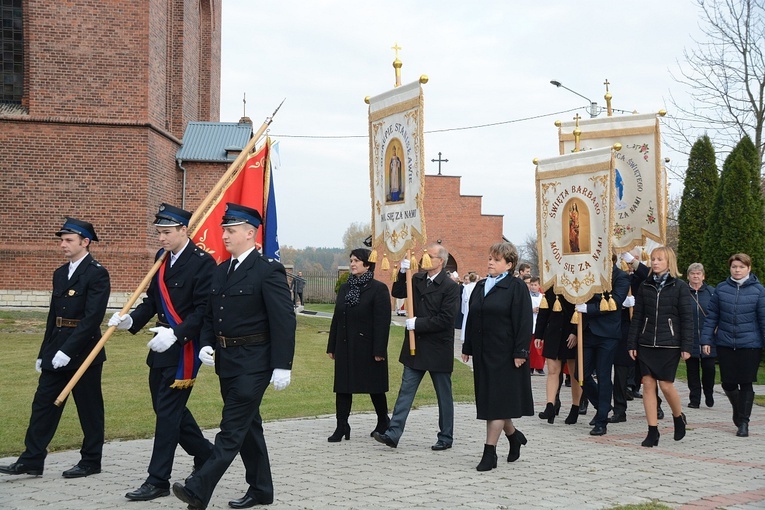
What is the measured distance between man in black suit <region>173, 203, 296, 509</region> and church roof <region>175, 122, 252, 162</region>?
22.0 metres

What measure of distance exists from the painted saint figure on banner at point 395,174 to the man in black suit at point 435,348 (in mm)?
717

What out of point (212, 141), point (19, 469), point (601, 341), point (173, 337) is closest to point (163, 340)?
point (173, 337)

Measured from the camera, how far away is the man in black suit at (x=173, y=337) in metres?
6.49

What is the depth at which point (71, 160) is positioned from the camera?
78.6ft

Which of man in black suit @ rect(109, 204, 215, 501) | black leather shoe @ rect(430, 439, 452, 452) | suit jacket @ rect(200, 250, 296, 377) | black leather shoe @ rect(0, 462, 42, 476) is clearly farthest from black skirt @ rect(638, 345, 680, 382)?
black leather shoe @ rect(0, 462, 42, 476)

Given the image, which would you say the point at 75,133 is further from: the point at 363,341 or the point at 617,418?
the point at 617,418

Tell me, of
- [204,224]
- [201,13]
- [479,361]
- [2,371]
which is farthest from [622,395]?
[201,13]

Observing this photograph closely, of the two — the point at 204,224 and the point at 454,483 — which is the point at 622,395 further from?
the point at 204,224

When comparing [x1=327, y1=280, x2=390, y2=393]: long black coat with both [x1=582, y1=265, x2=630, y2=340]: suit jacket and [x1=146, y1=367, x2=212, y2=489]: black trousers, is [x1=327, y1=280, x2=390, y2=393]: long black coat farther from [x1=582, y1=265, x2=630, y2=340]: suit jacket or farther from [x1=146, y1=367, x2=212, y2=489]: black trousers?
[x1=582, y1=265, x2=630, y2=340]: suit jacket

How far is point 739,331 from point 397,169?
15.3 feet

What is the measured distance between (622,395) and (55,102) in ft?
60.5

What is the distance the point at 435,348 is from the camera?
8820 mm

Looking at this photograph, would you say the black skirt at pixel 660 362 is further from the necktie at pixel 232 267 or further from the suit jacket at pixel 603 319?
the necktie at pixel 232 267

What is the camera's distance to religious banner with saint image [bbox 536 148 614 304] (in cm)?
1017
